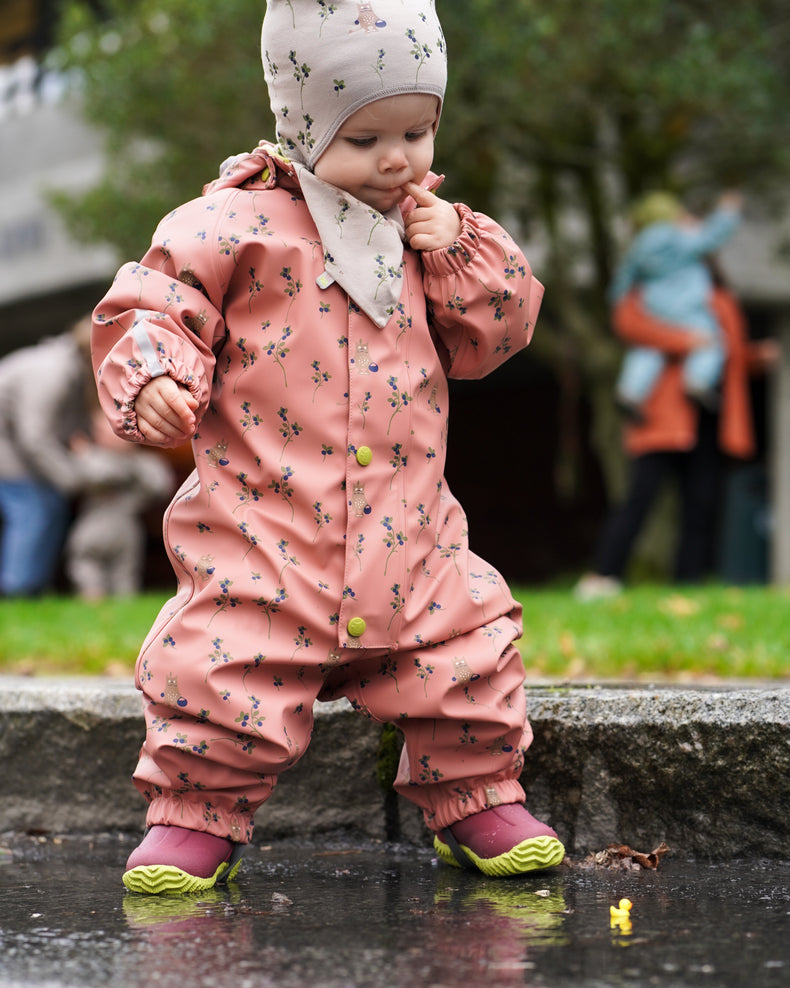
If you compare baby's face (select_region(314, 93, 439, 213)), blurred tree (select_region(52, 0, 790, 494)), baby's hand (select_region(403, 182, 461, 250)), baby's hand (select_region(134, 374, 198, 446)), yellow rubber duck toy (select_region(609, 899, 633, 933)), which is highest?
blurred tree (select_region(52, 0, 790, 494))

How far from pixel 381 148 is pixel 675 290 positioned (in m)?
4.49

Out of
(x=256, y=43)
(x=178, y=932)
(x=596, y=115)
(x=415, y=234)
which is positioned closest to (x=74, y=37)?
(x=256, y=43)

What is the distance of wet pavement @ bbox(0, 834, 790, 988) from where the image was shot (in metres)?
1.47

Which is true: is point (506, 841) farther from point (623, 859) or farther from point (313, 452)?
point (313, 452)

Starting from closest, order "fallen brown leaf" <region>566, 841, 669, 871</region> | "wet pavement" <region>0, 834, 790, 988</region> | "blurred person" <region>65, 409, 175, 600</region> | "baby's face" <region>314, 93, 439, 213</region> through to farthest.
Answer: "wet pavement" <region>0, 834, 790, 988</region> → "baby's face" <region>314, 93, 439, 213</region> → "fallen brown leaf" <region>566, 841, 669, 871</region> → "blurred person" <region>65, 409, 175, 600</region>

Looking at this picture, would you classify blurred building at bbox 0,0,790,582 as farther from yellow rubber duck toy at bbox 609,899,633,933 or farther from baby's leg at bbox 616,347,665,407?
yellow rubber duck toy at bbox 609,899,633,933

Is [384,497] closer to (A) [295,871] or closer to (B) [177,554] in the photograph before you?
(B) [177,554]

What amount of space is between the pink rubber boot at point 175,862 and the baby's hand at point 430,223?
1015mm

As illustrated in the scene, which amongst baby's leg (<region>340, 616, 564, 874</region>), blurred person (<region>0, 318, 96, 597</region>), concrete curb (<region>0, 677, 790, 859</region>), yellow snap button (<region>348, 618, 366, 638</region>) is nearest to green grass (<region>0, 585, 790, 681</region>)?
concrete curb (<region>0, 677, 790, 859</region>)

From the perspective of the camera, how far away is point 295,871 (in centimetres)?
221

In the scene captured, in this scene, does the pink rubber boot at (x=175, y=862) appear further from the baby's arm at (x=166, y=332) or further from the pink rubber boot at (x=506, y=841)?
the baby's arm at (x=166, y=332)

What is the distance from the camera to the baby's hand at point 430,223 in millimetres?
2115

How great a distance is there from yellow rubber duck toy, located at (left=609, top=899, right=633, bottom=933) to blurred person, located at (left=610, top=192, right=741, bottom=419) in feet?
14.7

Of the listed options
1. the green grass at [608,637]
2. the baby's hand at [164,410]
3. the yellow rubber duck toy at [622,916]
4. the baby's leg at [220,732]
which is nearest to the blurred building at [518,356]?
the green grass at [608,637]
